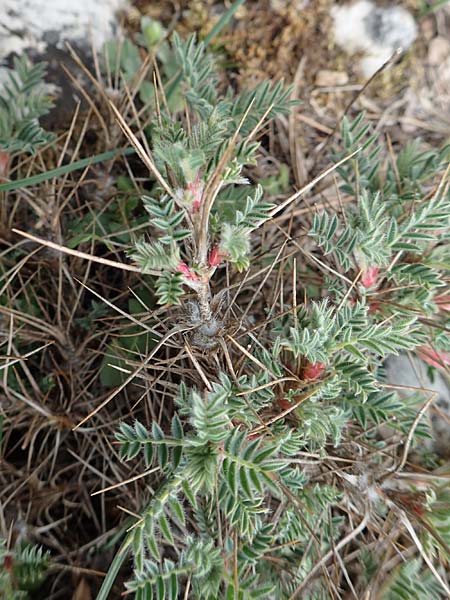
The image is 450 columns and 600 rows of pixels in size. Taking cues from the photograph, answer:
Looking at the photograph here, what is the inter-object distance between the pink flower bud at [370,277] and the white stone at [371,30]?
3.61ft

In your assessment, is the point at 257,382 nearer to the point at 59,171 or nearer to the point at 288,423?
the point at 288,423

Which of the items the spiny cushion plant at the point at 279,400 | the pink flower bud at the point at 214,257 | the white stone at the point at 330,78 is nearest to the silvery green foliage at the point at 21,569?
the spiny cushion plant at the point at 279,400

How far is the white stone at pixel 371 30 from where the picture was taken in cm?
206

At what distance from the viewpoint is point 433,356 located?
1.48m

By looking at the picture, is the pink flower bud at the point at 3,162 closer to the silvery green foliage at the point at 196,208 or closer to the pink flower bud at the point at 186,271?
the silvery green foliage at the point at 196,208

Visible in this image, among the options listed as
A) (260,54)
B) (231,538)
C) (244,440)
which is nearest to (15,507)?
(231,538)

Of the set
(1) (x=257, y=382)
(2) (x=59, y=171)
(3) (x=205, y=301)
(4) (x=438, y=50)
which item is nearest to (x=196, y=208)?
(3) (x=205, y=301)

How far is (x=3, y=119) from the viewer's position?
4.79ft

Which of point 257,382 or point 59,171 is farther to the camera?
point 59,171

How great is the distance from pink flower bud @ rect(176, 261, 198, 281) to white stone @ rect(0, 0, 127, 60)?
3.70ft

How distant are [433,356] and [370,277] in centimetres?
34

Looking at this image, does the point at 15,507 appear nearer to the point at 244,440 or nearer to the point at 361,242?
the point at 244,440

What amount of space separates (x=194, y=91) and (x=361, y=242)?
2.08ft

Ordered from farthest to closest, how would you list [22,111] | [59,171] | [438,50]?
1. [438,50]
2. [22,111]
3. [59,171]
